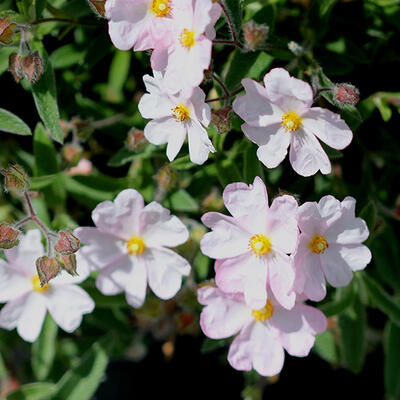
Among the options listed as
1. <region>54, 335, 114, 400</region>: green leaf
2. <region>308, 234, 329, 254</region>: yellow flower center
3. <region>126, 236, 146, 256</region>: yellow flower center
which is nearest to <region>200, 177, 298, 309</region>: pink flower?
<region>308, 234, 329, 254</region>: yellow flower center

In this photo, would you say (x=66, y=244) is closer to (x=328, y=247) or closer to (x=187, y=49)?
(x=187, y=49)

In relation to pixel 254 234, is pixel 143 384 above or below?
below

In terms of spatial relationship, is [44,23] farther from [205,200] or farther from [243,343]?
[243,343]

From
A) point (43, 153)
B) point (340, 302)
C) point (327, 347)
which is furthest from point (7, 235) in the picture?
point (327, 347)

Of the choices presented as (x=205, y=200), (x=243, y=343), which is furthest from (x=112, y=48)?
(x=243, y=343)

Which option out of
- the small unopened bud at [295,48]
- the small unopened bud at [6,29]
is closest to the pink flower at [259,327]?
the small unopened bud at [295,48]

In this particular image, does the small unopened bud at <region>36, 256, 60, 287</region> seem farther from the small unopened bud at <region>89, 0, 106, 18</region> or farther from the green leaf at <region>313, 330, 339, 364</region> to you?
the green leaf at <region>313, 330, 339, 364</region>

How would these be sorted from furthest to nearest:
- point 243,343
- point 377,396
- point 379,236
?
point 377,396 → point 379,236 → point 243,343
